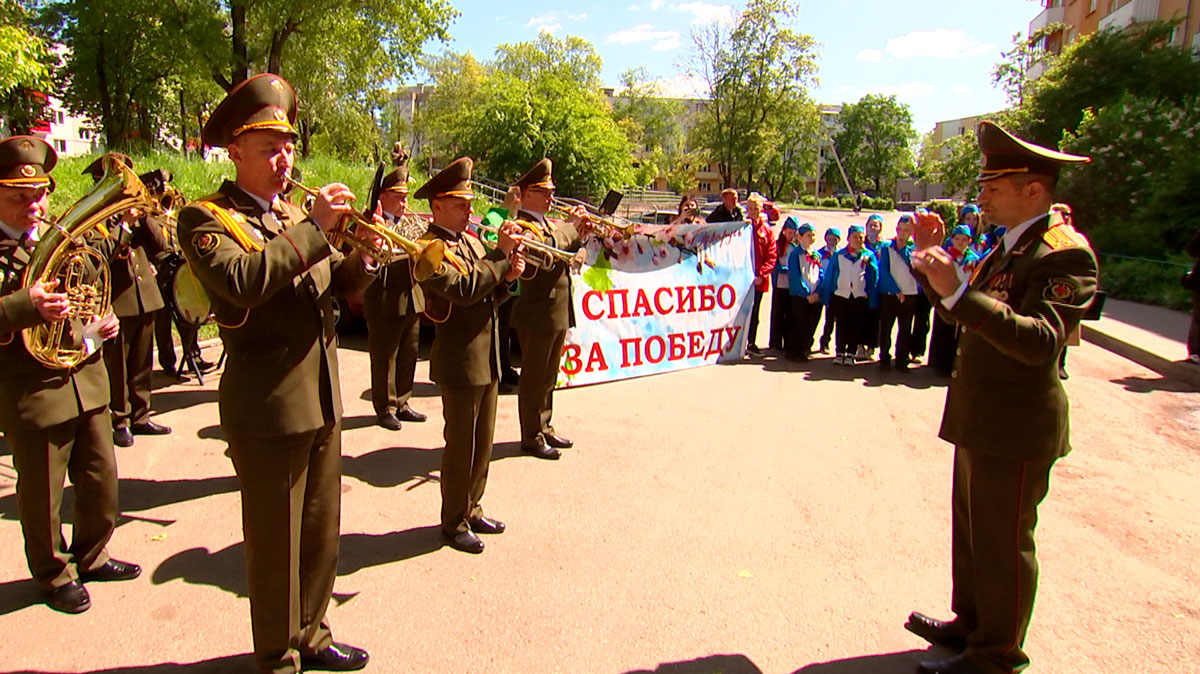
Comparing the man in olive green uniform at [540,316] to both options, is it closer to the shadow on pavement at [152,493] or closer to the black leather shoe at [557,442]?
the black leather shoe at [557,442]

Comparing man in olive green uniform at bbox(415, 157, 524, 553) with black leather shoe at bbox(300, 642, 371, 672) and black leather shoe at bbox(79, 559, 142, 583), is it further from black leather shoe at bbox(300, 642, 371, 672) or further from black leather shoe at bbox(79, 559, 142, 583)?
black leather shoe at bbox(79, 559, 142, 583)

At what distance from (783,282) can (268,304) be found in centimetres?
762

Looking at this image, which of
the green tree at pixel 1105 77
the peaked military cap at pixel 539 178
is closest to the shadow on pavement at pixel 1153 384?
the peaked military cap at pixel 539 178

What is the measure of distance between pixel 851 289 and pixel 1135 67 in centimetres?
2068

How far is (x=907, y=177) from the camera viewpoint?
3725 inches

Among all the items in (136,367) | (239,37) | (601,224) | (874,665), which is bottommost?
(874,665)

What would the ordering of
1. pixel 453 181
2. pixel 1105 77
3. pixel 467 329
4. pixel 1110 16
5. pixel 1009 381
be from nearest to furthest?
pixel 1009 381 < pixel 453 181 < pixel 467 329 < pixel 1105 77 < pixel 1110 16

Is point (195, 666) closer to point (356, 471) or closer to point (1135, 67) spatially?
point (356, 471)

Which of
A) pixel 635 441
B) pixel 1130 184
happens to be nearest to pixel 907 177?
pixel 1130 184

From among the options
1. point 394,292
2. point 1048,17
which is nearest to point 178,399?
point 394,292

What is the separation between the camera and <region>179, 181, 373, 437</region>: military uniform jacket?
2.49 meters

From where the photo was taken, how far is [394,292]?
21.2 ft

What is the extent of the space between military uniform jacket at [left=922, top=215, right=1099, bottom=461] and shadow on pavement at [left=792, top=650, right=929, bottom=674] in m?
1.04

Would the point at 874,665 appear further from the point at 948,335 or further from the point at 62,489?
the point at 948,335
